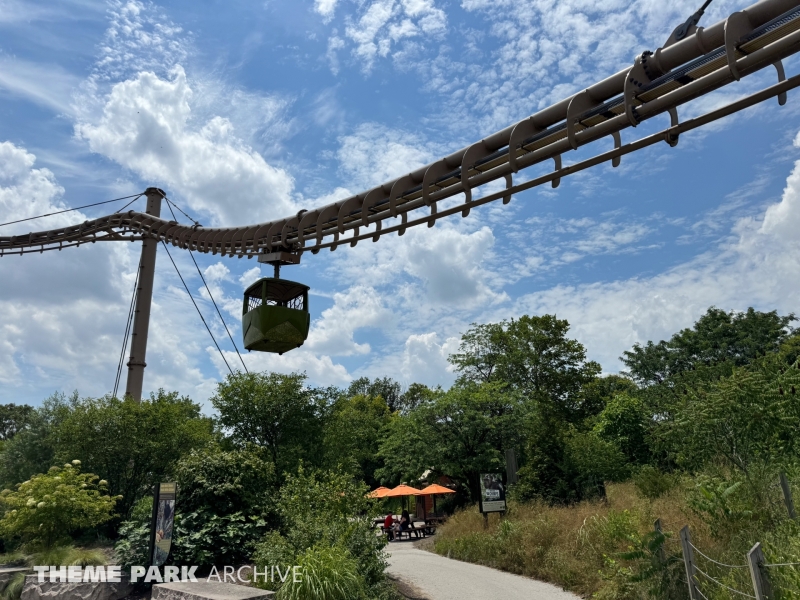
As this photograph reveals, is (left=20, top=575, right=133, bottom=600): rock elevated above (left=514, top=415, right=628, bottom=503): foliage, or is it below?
below

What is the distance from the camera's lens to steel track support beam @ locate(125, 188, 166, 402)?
67.4 ft

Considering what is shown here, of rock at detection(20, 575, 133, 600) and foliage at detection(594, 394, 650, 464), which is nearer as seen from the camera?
rock at detection(20, 575, 133, 600)

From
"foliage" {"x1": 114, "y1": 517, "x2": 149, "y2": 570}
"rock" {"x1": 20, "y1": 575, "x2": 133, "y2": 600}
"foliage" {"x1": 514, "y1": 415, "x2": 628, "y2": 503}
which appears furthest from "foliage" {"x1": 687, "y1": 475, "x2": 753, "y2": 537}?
"foliage" {"x1": 514, "y1": 415, "x2": 628, "y2": 503}

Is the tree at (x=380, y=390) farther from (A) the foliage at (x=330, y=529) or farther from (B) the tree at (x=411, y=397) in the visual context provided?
(A) the foliage at (x=330, y=529)

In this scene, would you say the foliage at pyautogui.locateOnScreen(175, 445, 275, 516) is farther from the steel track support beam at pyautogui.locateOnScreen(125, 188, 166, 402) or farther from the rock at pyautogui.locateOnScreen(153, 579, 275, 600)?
the steel track support beam at pyautogui.locateOnScreen(125, 188, 166, 402)

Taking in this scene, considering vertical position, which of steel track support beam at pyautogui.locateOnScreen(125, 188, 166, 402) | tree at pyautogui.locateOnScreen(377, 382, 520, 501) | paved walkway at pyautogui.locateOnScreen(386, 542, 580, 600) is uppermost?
steel track support beam at pyautogui.locateOnScreen(125, 188, 166, 402)

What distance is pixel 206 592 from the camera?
28.9 feet

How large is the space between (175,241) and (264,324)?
726 cm

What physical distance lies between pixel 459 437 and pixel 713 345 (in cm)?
3151

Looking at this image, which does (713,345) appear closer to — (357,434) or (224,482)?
(357,434)

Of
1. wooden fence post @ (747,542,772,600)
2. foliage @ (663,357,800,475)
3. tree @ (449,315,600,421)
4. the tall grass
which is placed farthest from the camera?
tree @ (449,315,600,421)

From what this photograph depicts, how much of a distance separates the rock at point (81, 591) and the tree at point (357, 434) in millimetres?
5201

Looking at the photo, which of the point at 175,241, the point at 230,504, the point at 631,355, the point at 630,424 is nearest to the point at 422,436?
the point at 630,424

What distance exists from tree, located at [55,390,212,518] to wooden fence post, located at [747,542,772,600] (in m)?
17.4
